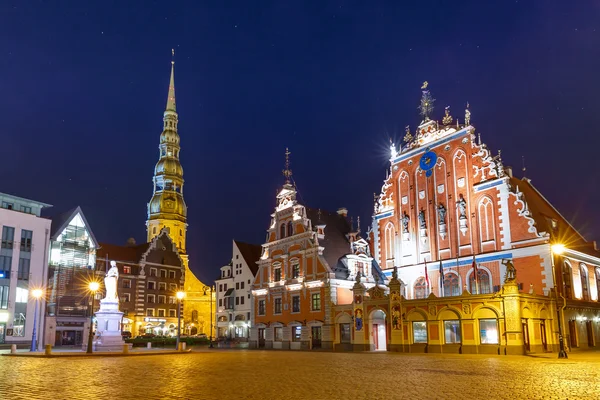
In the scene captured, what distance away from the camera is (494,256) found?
1615 inches

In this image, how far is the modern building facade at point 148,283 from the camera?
2753 inches

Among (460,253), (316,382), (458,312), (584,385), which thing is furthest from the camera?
(460,253)

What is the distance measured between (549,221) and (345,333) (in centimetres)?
1820

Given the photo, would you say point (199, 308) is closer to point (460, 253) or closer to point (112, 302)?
point (112, 302)

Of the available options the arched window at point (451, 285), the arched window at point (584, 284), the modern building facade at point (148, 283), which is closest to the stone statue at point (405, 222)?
the arched window at point (451, 285)

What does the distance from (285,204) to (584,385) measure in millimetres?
38857

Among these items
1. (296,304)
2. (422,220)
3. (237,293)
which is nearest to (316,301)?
(296,304)

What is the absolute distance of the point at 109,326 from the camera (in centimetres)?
3969

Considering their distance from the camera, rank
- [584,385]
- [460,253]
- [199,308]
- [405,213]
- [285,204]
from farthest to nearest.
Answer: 1. [199,308]
2. [285,204]
3. [405,213]
4. [460,253]
5. [584,385]

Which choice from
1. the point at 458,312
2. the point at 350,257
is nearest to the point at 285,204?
the point at 350,257

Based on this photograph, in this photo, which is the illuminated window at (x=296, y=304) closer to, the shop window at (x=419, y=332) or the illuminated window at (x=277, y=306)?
the illuminated window at (x=277, y=306)

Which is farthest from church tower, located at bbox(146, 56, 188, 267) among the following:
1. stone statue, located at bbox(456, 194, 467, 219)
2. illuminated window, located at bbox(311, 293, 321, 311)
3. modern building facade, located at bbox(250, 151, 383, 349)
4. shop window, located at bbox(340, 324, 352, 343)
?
stone statue, located at bbox(456, 194, 467, 219)

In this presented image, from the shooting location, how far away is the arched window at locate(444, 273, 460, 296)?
4338 cm

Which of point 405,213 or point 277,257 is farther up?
point 405,213
